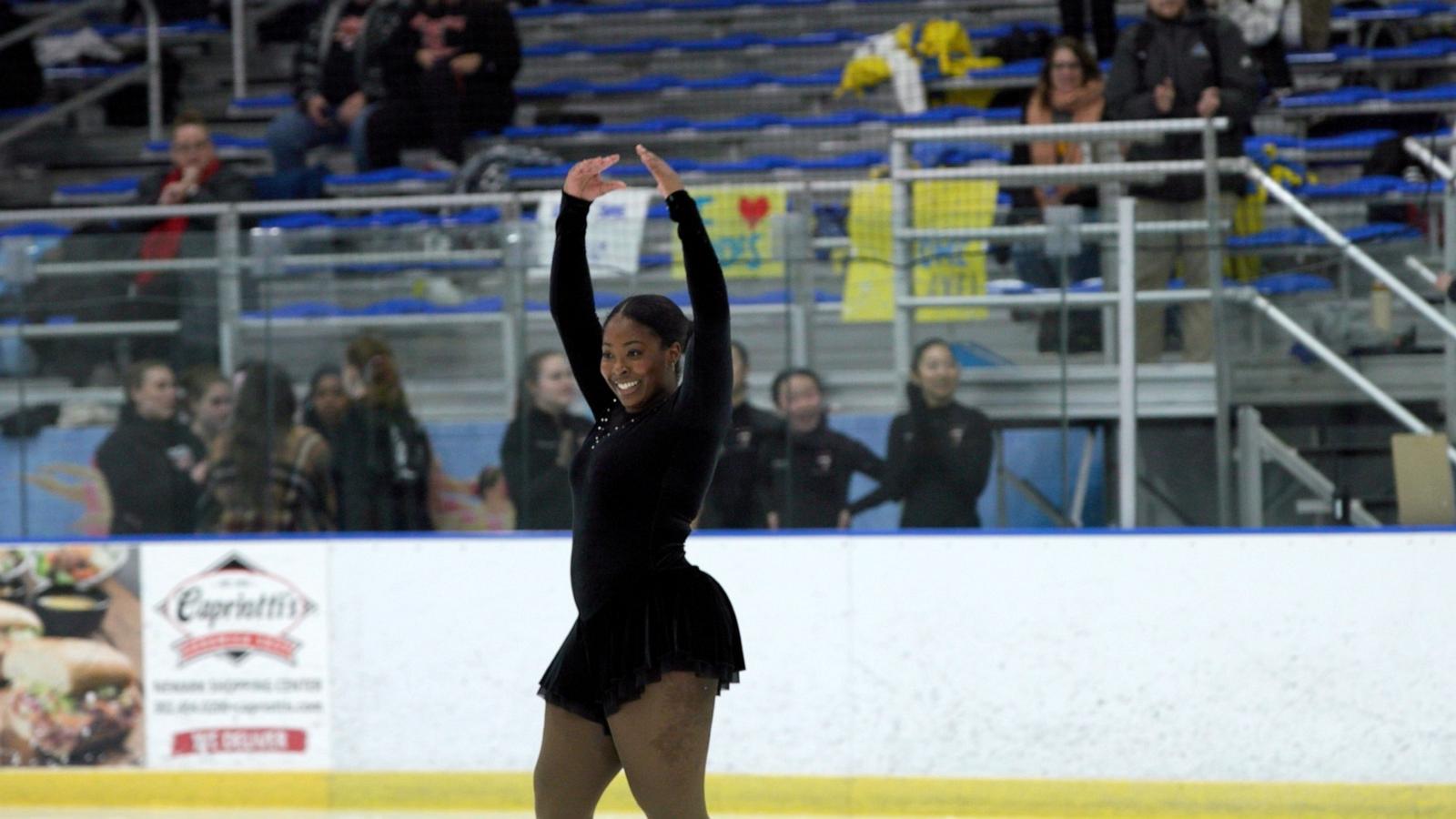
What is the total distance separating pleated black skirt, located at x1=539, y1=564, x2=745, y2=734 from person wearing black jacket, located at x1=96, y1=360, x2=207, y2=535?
3484 millimetres

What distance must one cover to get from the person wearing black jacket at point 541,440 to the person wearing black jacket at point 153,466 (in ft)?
3.56

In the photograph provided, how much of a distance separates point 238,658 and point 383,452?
0.81 m

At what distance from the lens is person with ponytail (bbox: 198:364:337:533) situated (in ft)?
20.4

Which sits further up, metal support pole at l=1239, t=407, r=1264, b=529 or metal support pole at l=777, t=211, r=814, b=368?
metal support pole at l=777, t=211, r=814, b=368

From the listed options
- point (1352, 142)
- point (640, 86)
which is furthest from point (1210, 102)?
point (640, 86)

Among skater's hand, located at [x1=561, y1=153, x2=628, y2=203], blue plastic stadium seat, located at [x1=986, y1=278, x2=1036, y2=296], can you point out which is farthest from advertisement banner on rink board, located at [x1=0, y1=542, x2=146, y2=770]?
skater's hand, located at [x1=561, y1=153, x2=628, y2=203]

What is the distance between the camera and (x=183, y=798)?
6070mm

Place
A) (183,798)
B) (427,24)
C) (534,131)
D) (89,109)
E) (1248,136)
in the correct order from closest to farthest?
(183,798) < (1248,136) < (427,24) < (534,131) < (89,109)

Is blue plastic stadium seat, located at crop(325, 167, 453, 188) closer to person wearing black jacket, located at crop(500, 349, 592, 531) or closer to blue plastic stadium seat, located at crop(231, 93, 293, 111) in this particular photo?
blue plastic stadium seat, located at crop(231, 93, 293, 111)

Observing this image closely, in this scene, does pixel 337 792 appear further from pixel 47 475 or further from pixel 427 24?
pixel 427 24

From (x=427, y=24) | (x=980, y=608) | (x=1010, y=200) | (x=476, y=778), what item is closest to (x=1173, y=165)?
(x=1010, y=200)

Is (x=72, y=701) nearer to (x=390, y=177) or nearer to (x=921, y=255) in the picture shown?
(x=921, y=255)

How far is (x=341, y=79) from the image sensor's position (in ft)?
32.3

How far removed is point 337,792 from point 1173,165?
3.46m
